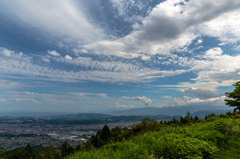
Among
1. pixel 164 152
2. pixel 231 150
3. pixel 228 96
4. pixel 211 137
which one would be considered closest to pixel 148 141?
pixel 164 152

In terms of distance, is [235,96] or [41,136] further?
[41,136]

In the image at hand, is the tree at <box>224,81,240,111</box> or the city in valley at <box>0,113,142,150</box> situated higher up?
the tree at <box>224,81,240,111</box>

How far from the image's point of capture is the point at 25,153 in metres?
29.0

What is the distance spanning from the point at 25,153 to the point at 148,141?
116 feet

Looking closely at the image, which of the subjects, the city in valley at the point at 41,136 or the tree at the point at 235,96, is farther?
the city in valley at the point at 41,136

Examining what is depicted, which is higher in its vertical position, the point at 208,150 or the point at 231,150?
the point at 208,150

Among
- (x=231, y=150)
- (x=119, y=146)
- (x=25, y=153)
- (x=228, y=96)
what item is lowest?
(x=25, y=153)

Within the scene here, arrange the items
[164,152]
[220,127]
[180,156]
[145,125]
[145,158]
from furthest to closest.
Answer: [145,125]
[220,127]
[164,152]
[180,156]
[145,158]

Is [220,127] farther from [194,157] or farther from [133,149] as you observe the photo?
[133,149]

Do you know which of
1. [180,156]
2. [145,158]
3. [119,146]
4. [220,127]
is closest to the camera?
[145,158]

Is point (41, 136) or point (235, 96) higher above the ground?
point (235, 96)

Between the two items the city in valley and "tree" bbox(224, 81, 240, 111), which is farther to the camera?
the city in valley

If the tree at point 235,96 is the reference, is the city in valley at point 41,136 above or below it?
below

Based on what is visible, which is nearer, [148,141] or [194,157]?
[194,157]
